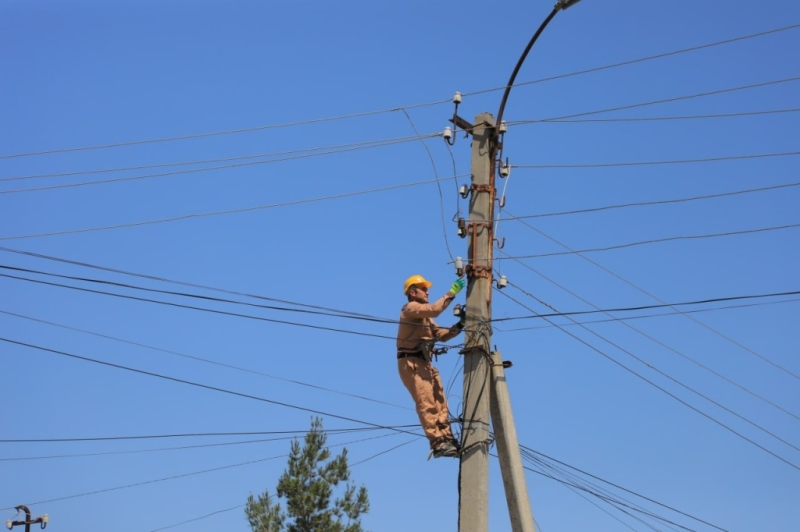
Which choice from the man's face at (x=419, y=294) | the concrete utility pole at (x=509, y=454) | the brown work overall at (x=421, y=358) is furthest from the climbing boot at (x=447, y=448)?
the man's face at (x=419, y=294)

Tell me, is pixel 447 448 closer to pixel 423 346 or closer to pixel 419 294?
pixel 423 346

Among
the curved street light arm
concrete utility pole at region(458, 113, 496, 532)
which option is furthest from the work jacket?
the curved street light arm

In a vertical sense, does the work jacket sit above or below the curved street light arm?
below

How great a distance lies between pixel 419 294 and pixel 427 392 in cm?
102

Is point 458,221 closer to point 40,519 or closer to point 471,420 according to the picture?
point 471,420

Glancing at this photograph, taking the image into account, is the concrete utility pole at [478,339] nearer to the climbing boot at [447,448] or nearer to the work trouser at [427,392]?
the climbing boot at [447,448]

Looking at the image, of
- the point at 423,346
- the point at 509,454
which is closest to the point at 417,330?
the point at 423,346

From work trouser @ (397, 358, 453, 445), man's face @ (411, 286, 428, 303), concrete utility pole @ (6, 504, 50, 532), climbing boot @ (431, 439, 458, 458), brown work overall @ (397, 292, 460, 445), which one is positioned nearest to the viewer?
climbing boot @ (431, 439, 458, 458)

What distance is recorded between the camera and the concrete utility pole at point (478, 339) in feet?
36.0

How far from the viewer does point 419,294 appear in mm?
11992

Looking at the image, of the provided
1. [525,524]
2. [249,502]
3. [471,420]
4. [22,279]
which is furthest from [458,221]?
[249,502]

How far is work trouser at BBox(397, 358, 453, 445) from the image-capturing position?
1157 centimetres

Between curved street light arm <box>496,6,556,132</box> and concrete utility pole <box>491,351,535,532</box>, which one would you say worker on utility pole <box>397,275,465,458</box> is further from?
curved street light arm <box>496,6,556,132</box>

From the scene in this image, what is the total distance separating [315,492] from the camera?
79.5ft
